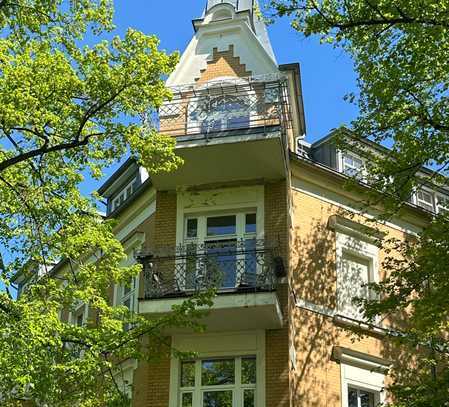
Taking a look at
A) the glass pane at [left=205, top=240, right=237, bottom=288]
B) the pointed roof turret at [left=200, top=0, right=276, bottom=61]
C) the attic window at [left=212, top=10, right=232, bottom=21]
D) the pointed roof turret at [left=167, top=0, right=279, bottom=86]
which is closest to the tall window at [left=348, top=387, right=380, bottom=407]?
the glass pane at [left=205, top=240, right=237, bottom=288]

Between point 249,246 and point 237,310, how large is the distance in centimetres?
181

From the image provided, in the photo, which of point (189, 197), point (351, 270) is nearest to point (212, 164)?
point (189, 197)

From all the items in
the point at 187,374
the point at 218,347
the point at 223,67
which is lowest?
the point at 187,374

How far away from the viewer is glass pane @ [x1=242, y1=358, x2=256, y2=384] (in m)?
15.7

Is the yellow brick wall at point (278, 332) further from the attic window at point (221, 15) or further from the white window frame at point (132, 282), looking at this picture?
the attic window at point (221, 15)

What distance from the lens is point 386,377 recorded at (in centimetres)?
1772

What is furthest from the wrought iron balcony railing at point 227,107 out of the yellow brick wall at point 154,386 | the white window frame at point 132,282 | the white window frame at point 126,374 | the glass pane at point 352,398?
the glass pane at point 352,398

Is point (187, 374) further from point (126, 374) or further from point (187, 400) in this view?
point (126, 374)

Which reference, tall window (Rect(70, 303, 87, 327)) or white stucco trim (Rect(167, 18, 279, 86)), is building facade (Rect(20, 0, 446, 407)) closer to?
white stucco trim (Rect(167, 18, 279, 86))

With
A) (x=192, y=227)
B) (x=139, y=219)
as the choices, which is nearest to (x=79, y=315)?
(x=139, y=219)

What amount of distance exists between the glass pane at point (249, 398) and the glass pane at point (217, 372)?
40 centimetres

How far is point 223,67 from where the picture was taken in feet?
60.6

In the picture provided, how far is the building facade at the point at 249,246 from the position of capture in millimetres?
15812

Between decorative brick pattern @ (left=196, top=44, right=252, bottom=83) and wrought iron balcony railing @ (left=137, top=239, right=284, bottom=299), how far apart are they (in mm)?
4170
